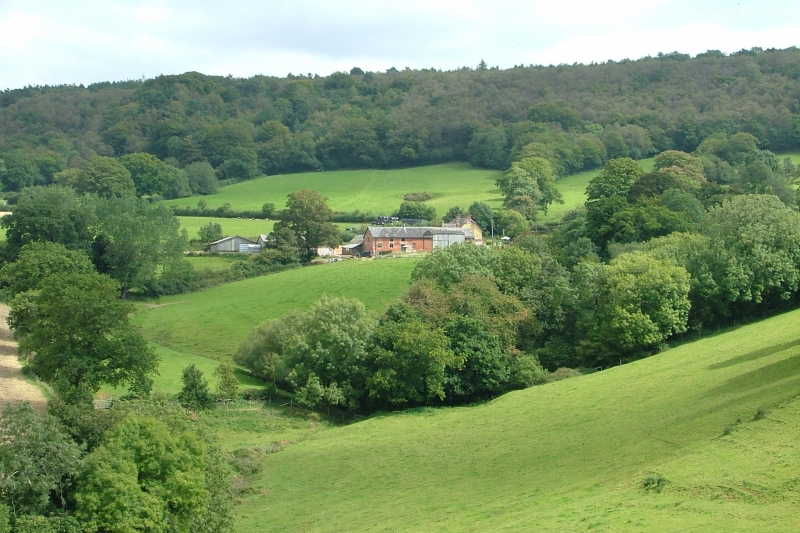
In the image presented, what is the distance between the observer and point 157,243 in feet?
278

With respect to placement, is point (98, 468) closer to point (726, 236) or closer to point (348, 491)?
point (348, 491)

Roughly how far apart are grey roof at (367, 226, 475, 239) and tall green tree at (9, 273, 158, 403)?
174 ft

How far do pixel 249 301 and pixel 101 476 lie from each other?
4857 centimetres

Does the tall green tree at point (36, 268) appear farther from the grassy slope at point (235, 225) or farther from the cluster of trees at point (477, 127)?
the cluster of trees at point (477, 127)

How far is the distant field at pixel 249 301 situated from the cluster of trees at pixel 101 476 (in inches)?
1289

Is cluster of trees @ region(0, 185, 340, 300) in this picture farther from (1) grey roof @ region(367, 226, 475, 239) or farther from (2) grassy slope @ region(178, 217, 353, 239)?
(2) grassy slope @ region(178, 217, 353, 239)

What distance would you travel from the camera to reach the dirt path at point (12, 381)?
162 ft

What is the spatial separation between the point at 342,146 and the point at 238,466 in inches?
5092

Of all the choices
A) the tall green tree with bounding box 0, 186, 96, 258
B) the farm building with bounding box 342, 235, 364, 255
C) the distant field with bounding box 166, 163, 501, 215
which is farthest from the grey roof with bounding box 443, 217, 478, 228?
the tall green tree with bounding box 0, 186, 96, 258

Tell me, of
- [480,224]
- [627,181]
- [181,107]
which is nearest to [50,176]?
[181,107]

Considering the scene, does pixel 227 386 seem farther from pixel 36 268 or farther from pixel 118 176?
pixel 118 176

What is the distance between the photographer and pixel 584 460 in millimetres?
36094

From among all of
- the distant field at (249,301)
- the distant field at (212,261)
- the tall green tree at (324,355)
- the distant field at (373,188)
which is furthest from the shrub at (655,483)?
the distant field at (373,188)

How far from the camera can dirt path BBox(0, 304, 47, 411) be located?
4938 cm
